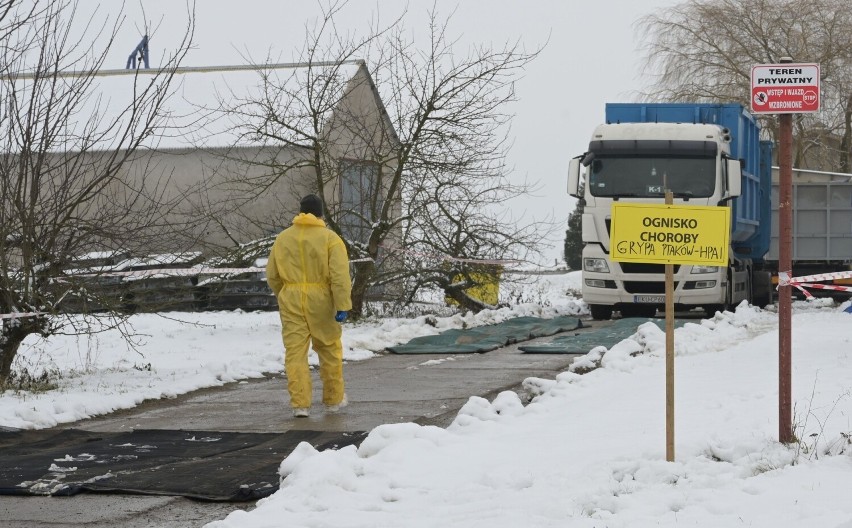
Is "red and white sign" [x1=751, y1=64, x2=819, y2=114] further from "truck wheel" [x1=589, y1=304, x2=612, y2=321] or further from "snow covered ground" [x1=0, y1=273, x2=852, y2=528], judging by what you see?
"truck wheel" [x1=589, y1=304, x2=612, y2=321]

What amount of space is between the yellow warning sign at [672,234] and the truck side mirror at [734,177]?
14785 millimetres

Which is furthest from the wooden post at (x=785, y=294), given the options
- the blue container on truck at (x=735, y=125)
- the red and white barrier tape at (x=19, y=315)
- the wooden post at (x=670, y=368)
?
the blue container on truck at (x=735, y=125)

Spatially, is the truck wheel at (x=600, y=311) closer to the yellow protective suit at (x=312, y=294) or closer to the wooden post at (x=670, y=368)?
the yellow protective suit at (x=312, y=294)

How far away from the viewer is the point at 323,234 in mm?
11414

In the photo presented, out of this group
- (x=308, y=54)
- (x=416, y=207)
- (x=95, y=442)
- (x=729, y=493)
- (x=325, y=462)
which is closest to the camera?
(x=729, y=493)

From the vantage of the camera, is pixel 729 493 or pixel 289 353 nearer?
pixel 729 493

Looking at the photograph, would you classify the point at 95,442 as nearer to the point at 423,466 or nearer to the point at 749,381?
the point at 423,466

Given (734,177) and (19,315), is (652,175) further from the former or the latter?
(19,315)

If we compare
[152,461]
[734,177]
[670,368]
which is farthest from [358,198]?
[670,368]

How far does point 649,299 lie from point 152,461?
1543 centimetres

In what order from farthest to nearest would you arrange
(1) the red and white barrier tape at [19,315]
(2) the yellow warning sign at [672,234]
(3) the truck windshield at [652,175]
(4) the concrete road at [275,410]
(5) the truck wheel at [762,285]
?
(5) the truck wheel at [762,285]
(3) the truck windshield at [652,175]
(1) the red and white barrier tape at [19,315]
(2) the yellow warning sign at [672,234]
(4) the concrete road at [275,410]

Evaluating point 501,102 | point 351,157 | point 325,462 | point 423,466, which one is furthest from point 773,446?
point 351,157

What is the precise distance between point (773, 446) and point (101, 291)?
8029mm

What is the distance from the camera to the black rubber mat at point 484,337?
17719 millimetres
